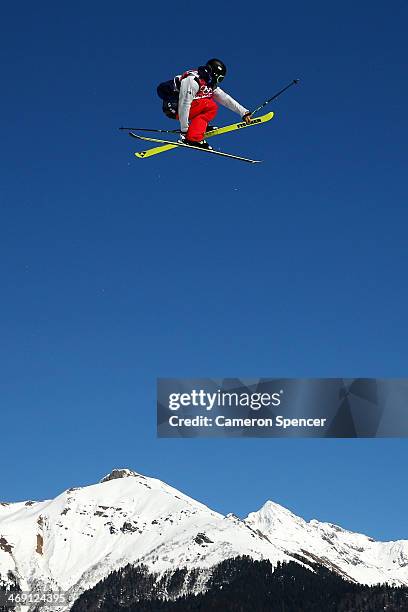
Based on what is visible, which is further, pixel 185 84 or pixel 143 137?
pixel 143 137

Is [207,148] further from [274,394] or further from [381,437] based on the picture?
[381,437]

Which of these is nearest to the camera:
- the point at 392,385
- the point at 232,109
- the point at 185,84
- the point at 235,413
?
the point at 185,84

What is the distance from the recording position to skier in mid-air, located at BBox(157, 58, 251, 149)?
31.7m

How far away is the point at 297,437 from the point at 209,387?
4251mm

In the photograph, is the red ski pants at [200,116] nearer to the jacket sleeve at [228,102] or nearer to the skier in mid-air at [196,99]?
the skier in mid-air at [196,99]

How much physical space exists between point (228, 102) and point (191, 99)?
232 cm

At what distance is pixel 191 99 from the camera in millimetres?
31875

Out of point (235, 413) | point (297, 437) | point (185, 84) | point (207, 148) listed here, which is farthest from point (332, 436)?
point (185, 84)

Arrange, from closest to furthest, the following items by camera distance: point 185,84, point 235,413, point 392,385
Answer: point 185,84 → point 235,413 → point 392,385

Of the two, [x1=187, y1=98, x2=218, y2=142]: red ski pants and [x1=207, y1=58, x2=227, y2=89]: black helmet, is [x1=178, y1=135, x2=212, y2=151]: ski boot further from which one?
[x1=207, y1=58, x2=227, y2=89]: black helmet

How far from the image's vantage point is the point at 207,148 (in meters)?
34.8

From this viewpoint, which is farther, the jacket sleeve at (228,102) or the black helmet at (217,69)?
the jacket sleeve at (228,102)

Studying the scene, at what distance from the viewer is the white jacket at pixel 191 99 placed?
31750 millimetres

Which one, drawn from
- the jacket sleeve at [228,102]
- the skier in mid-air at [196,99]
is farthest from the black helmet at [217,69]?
the jacket sleeve at [228,102]
